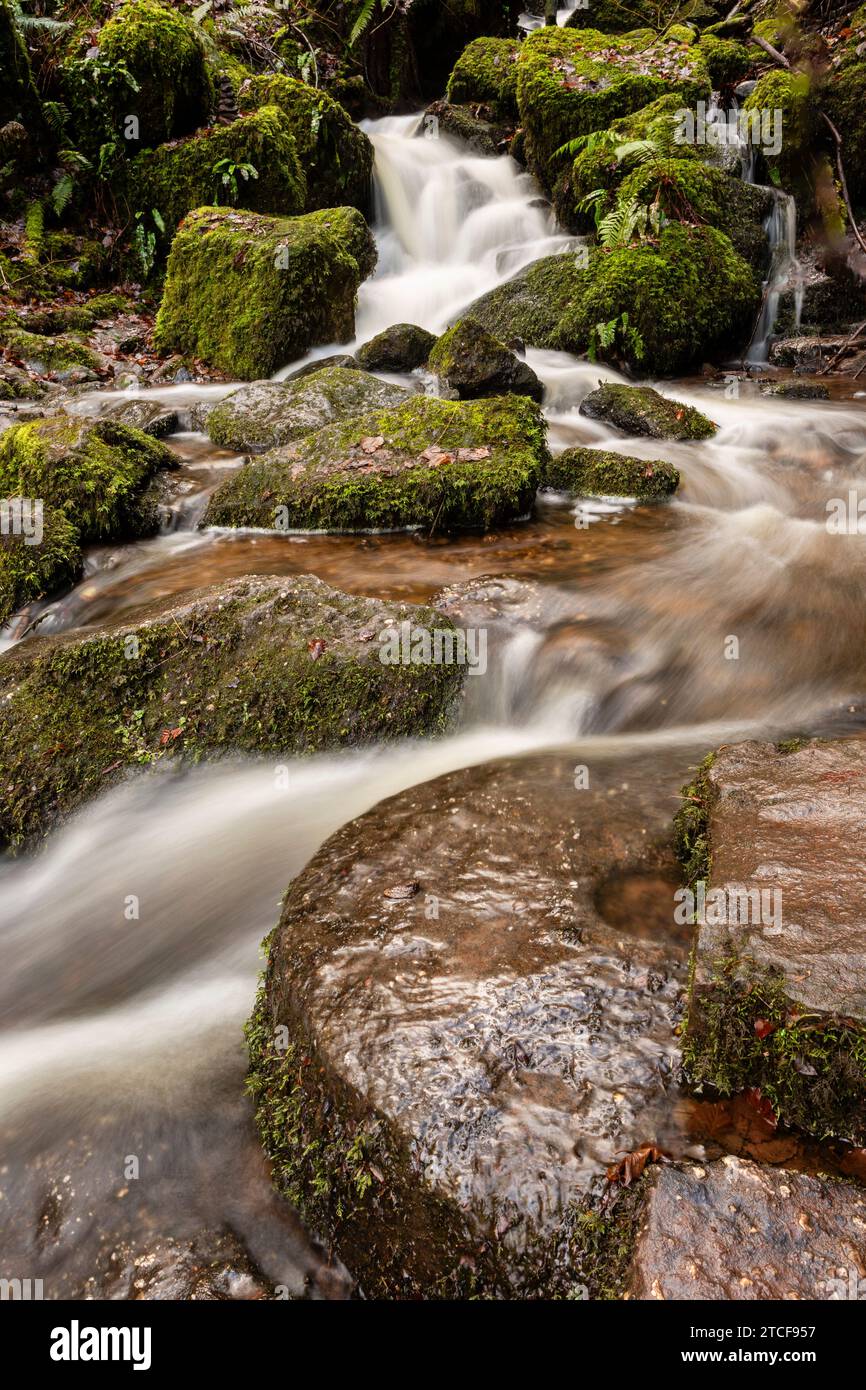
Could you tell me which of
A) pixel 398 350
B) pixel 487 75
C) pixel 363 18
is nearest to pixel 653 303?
pixel 398 350

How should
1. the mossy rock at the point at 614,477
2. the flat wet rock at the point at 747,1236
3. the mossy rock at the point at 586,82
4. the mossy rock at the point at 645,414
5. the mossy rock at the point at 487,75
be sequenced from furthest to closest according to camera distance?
the mossy rock at the point at 487,75, the mossy rock at the point at 586,82, the mossy rock at the point at 645,414, the mossy rock at the point at 614,477, the flat wet rock at the point at 747,1236

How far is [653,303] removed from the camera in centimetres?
966

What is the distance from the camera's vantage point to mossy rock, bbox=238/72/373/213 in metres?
12.4

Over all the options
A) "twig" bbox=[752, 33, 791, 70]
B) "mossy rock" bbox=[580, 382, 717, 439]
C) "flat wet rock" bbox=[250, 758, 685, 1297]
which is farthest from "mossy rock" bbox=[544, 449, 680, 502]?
"twig" bbox=[752, 33, 791, 70]

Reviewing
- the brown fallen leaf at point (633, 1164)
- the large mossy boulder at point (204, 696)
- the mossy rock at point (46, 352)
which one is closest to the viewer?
the brown fallen leaf at point (633, 1164)

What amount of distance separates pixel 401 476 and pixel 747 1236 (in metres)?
5.26

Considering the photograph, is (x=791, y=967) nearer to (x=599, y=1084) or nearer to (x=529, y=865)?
(x=599, y=1084)

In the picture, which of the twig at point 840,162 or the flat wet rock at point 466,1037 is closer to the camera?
the flat wet rock at point 466,1037

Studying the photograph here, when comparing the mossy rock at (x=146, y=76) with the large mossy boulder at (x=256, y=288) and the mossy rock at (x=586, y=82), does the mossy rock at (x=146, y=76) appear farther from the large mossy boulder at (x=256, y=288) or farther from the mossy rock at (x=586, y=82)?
the mossy rock at (x=586, y=82)

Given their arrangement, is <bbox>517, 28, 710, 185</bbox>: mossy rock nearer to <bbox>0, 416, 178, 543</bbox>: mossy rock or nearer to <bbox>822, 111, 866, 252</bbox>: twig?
<bbox>822, 111, 866, 252</bbox>: twig

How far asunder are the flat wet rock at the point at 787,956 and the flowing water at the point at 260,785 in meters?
0.15

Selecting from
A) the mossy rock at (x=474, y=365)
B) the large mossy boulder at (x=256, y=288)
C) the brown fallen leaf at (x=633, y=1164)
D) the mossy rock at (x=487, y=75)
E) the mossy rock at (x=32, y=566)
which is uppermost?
the mossy rock at (x=487, y=75)

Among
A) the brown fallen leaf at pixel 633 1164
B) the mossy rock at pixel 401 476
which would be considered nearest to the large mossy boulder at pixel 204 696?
the mossy rock at pixel 401 476

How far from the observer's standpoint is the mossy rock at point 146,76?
1150cm
